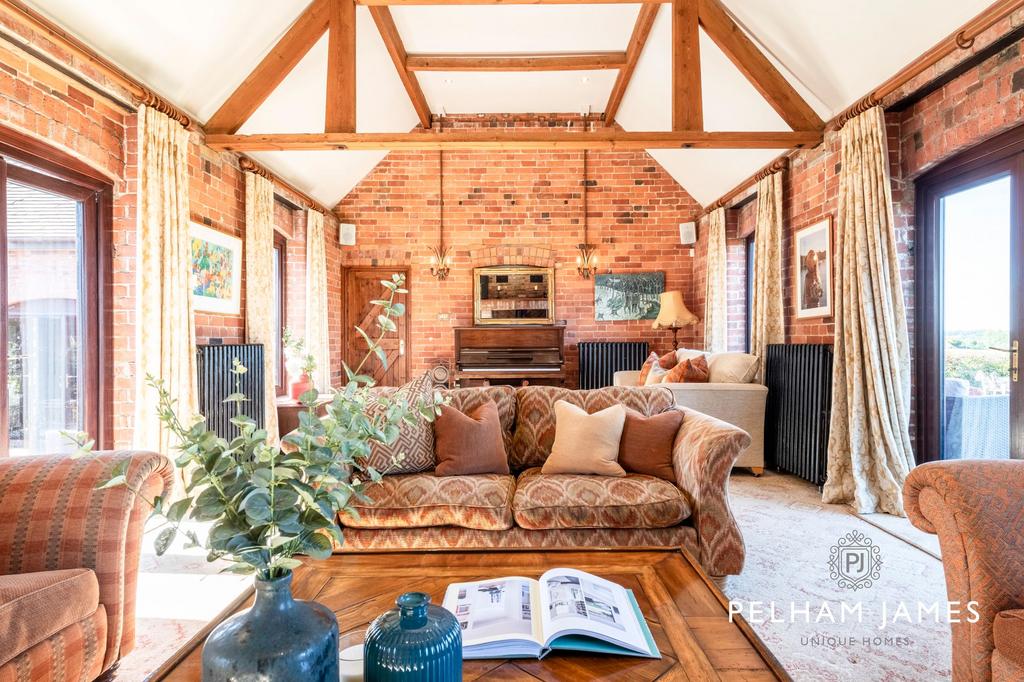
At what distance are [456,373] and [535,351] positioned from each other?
3.31 feet

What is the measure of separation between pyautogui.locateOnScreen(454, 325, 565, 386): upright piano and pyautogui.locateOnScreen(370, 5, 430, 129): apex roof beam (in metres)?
2.69

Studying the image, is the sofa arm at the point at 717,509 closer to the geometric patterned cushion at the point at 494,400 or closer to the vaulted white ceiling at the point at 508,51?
the geometric patterned cushion at the point at 494,400

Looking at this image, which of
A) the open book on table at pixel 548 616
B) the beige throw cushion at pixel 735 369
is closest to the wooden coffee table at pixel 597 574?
the open book on table at pixel 548 616

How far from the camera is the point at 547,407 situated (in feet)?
9.48

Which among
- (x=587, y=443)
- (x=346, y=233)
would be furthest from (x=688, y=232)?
(x=587, y=443)

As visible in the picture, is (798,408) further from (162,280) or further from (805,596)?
(162,280)

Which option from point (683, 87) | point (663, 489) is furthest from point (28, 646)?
point (683, 87)

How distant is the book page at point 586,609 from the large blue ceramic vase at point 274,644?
467 millimetres

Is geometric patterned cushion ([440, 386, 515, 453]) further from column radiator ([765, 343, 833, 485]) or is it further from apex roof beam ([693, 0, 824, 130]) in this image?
apex roof beam ([693, 0, 824, 130])

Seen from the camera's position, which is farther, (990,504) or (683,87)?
(683,87)

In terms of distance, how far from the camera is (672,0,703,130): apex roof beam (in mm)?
4094

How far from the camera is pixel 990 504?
4.55 feet

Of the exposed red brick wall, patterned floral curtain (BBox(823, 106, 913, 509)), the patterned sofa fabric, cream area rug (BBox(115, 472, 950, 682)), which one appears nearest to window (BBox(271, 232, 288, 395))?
the exposed red brick wall

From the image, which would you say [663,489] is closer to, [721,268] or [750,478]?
[750,478]
